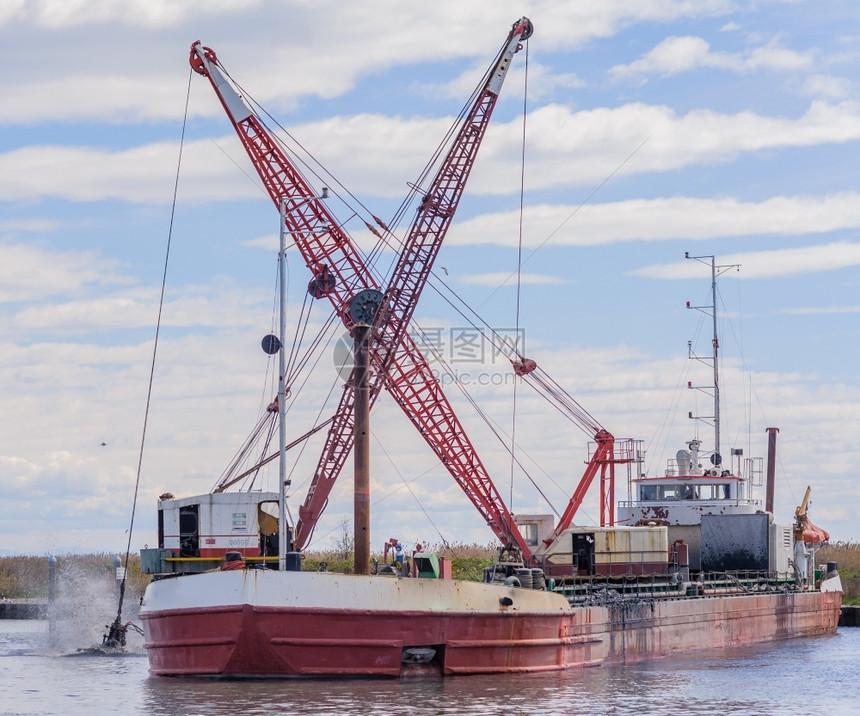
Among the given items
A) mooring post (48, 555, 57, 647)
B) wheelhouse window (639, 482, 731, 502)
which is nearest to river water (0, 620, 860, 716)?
mooring post (48, 555, 57, 647)

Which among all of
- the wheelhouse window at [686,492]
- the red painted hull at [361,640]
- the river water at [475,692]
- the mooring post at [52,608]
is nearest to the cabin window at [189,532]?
the river water at [475,692]

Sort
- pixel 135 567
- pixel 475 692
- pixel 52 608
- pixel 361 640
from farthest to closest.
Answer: pixel 135 567 → pixel 52 608 → pixel 361 640 → pixel 475 692

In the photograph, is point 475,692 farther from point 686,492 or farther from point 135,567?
point 135,567

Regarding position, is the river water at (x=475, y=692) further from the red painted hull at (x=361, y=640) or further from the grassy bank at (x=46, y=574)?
the grassy bank at (x=46, y=574)

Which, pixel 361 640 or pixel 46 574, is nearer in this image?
pixel 361 640

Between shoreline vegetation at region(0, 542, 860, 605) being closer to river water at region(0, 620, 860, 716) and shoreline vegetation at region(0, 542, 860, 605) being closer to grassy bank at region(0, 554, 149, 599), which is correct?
grassy bank at region(0, 554, 149, 599)

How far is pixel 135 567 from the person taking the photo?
80188 millimetres

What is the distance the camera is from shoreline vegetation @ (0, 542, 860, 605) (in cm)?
7019

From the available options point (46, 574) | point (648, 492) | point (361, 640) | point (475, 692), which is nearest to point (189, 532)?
point (361, 640)

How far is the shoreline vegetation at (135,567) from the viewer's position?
2763 inches

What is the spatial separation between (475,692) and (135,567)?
50258 millimetres

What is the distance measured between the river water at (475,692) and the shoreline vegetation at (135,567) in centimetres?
2076

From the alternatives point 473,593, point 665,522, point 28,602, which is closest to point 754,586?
point 665,522

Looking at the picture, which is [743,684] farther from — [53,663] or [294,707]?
[53,663]
